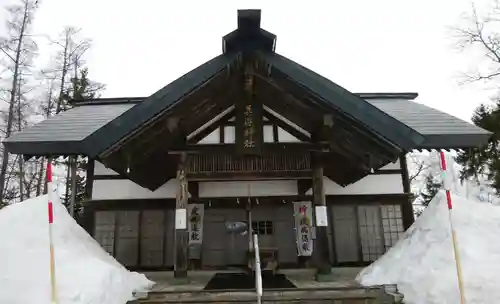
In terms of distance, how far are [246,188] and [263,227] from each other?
112cm

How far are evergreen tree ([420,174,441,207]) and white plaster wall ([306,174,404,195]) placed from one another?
1545 centimetres

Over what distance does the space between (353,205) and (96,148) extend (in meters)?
6.66

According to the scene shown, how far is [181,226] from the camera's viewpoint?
7.56m

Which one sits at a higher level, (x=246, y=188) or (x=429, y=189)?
(x=429, y=189)

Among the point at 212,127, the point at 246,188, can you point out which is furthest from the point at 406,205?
the point at 212,127

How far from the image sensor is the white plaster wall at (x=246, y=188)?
9.77 m

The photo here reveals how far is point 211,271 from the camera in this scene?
9.45m

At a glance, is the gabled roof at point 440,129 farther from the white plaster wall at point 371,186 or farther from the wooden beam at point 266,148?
the wooden beam at point 266,148

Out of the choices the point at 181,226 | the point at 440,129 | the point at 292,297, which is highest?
the point at 440,129

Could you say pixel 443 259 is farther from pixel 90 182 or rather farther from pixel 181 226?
pixel 90 182

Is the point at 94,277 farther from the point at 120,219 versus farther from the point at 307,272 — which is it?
the point at 307,272

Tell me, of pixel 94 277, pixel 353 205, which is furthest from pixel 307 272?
pixel 94 277

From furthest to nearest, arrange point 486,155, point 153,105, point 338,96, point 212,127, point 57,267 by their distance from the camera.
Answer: point 486,155 → point 212,127 → point 338,96 → point 153,105 → point 57,267

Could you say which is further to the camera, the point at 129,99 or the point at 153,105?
the point at 129,99
